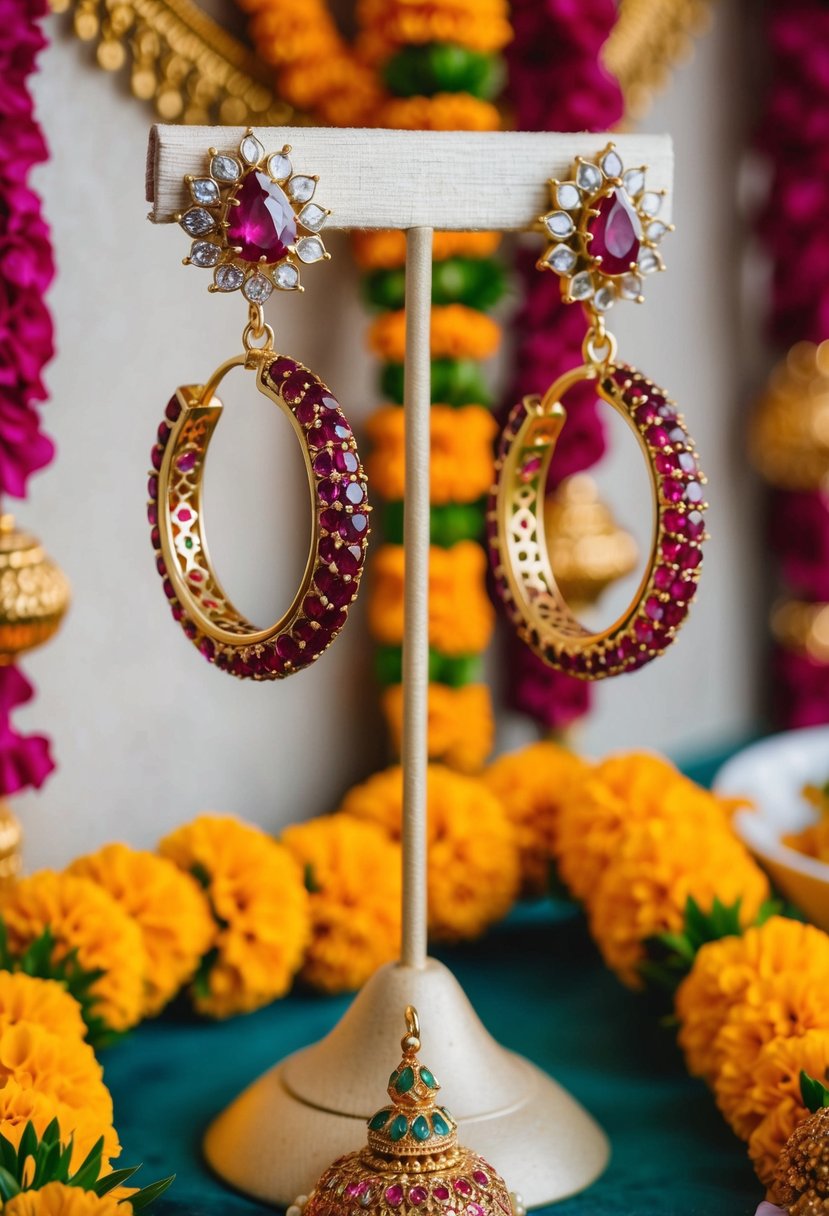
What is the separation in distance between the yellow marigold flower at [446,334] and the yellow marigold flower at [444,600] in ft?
0.40

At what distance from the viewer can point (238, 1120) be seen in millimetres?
629

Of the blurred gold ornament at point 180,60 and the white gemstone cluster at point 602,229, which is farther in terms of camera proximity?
the blurred gold ornament at point 180,60

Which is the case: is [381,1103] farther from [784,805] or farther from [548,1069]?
[784,805]

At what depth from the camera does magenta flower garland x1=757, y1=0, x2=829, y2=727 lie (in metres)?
1.20

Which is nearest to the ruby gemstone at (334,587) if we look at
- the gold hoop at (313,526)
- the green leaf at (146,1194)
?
the gold hoop at (313,526)

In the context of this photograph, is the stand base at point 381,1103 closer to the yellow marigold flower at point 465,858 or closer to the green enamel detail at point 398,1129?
the green enamel detail at point 398,1129

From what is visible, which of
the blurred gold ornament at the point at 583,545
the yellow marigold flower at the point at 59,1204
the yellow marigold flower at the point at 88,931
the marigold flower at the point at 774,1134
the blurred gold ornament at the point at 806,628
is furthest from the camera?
the blurred gold ornament at the point at 806,628

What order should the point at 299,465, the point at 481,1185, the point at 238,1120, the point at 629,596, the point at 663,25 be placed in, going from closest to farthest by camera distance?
the point at 481,1185
the point at 238,1120
the point at 299,465
the point at 663,25
the point at 629,596

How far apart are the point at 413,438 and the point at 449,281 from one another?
0.36 metres

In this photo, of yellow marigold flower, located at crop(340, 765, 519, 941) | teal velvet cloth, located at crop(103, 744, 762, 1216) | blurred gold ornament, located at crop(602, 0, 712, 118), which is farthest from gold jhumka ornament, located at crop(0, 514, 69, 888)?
blurred gold ornament, located at crop(602, 0, 712, 118)

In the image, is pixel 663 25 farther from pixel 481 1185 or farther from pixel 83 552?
pixel 481 1185

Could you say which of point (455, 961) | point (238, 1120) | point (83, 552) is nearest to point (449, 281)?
point (83, 552)

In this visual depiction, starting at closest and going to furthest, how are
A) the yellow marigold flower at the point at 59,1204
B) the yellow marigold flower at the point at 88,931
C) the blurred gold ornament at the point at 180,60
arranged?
the yellow marigold flower at the point at 59,1204 < the yellow marigold flower at the point at 88,931 < the blurred gold ornament at the point at 180,60

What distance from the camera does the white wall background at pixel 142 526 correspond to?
81 centimetres
